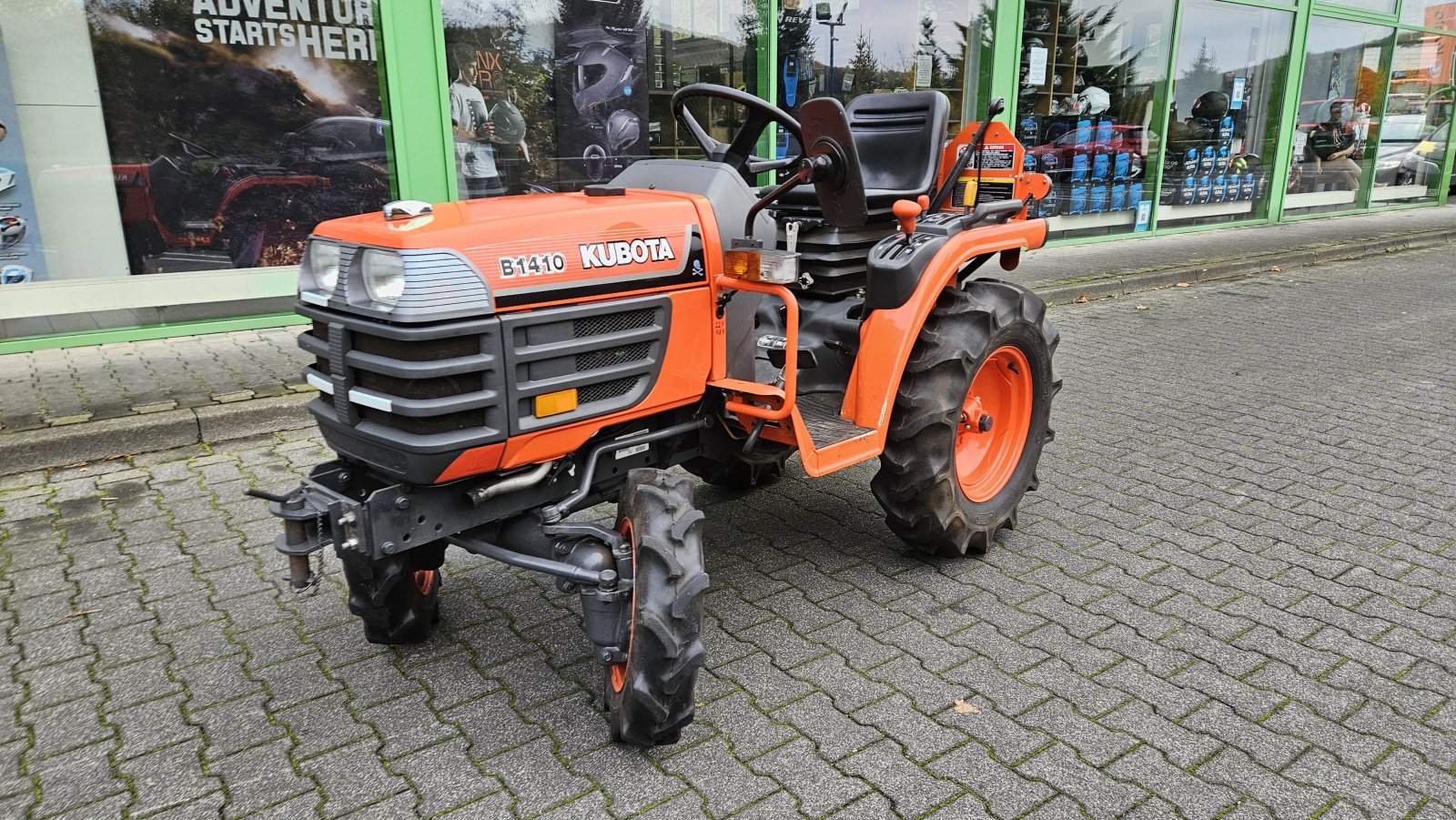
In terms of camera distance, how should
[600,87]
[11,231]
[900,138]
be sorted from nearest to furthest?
[900,138] → [11,231] → [600,87]

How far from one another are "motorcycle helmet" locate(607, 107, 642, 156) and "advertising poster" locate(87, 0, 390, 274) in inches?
72.2

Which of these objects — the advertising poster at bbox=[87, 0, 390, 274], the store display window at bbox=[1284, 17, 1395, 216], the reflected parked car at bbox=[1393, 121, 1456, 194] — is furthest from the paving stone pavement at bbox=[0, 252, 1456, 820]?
the reflected parked car at bbox=[1393, 121, 1456, 194]

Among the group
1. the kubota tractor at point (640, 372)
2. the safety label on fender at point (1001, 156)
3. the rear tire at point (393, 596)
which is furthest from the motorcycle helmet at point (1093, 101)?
the rear tire at point (393, 596)

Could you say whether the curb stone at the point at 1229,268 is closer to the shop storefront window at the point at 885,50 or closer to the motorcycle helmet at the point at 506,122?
the shop storefront window at the point at 885,50

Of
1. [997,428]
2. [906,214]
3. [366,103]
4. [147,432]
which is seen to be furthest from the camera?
[366,103]

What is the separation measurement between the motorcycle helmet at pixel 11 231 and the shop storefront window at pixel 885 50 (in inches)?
229

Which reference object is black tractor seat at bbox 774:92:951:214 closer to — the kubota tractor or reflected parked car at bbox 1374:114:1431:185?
the kubota tractor

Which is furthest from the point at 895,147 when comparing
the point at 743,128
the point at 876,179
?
the point at 743,128

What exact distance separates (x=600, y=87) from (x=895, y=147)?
167 inches

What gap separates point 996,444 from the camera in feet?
13.3

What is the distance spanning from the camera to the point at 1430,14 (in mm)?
15086

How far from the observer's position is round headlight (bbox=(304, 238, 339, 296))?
2.62m

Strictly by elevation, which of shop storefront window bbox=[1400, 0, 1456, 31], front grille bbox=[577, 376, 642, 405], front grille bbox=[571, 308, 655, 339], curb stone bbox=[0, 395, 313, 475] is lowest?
curb stone bbox=[0, 395, 313, 475]

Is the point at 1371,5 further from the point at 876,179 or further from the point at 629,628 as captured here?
the point at 629,628
